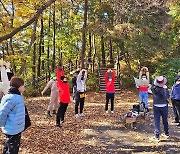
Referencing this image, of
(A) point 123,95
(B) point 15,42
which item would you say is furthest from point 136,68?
(B) point 15,42

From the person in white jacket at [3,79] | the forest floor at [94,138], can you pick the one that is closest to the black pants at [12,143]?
the person in white jacket at [3,79]

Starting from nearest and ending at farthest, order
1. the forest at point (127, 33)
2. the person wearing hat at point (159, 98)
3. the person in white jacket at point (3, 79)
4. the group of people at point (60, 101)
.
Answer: the group of people at point (60, 101) → the person in white jacket at point (3, 79) → the person wearing hat at point (159, 98) → the forest at point (127, 33)

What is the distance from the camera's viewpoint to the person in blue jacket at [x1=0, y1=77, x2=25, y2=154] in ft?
13.4

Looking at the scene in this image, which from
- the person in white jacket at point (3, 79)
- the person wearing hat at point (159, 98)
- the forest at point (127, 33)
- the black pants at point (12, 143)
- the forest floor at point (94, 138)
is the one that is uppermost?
the forest at point (127, 33)

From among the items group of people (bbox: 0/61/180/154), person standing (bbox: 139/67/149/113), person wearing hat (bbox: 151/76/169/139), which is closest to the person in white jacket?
group of people (bbox: 0/61/180/154)

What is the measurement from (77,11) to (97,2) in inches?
A: 160

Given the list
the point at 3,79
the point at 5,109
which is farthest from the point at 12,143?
the point at 3,79

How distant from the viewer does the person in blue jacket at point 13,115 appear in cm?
407

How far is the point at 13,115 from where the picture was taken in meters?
4.16

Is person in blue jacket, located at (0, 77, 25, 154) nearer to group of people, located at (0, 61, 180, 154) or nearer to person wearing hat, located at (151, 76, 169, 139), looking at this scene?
group of people, located at (0, 61, 180, 154)

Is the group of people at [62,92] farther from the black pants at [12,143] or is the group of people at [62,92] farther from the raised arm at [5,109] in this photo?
the raised arm at [5,109]

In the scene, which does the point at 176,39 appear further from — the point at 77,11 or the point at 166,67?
the point at 77,11

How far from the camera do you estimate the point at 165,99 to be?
22.8 ft

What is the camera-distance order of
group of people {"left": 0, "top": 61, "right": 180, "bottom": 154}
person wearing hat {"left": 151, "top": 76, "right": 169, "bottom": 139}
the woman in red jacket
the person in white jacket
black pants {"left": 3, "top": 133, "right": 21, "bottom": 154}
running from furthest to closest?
1. the woman in red jacket
2. person wearing hat {"left": 151, "top": 76, "right": 169, "bottom": 139}
3. the person in white jacket
4. black pants {"left": 3, "top": 133, "right": 21, "bottom": 154}
5. group of people {"left": 0, "top": 61, "right": 180, "bottom": 154}
